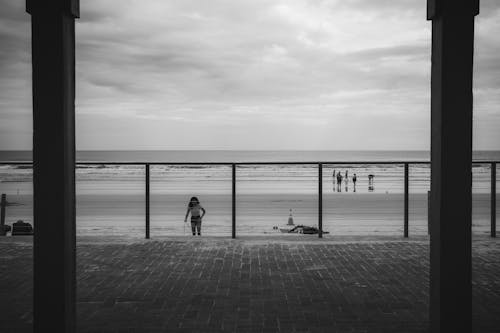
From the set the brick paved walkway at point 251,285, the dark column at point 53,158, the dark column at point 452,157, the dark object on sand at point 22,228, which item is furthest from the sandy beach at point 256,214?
the dark column at point 452,157

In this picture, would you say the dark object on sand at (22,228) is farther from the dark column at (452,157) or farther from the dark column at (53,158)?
the dark column at (452,157)

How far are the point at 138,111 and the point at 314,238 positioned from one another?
52.1 meters

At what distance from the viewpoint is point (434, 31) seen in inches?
106

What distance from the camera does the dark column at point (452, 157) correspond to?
257cm

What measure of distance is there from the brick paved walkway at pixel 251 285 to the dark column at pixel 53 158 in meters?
0.78

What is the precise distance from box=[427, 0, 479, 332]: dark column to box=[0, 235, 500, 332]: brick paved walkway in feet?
2.53

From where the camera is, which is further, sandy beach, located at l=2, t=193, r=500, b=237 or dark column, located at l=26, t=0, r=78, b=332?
sandy beach, located at l=2, t=193, r=500, b=237

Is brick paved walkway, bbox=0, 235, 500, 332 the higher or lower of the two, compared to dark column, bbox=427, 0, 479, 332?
lower

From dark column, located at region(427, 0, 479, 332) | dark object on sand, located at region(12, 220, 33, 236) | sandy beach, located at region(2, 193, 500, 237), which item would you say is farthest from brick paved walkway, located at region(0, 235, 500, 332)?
sandy beach, located at region(2, 193, 500, 237)

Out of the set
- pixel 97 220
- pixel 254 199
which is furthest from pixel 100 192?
pixel 97 220

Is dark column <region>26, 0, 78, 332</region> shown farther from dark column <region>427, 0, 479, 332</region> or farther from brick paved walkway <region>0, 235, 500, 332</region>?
dark column <region>427, 0, 479, 332</region>

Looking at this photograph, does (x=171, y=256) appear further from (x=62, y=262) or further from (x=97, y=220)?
(x=97, y=220)

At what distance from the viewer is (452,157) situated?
2.61 metres

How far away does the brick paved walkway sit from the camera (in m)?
3.51
